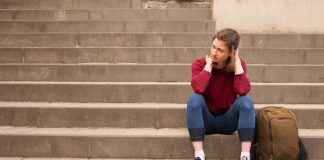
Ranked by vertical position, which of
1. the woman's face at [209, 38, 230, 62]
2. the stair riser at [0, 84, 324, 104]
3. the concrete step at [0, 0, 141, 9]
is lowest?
the stair riser at [0, 84, 324, 104]

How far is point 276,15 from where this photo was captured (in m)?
5.70

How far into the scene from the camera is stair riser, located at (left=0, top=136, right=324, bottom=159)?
3508 mm

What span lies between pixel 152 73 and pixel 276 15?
2.33 metres

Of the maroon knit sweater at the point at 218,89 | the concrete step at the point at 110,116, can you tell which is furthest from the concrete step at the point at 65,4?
the maroon knit sweater at the point at 218,89

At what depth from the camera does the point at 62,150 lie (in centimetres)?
356

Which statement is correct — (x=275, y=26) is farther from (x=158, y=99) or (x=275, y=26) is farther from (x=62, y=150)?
(x=62, y=150)

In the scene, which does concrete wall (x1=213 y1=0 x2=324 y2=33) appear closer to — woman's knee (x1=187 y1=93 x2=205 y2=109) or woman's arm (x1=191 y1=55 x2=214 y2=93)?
woman's arm (x1=191 y1=55 x2=214 y2=93)

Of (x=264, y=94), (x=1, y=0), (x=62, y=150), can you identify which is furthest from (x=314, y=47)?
(x=1, y=0)

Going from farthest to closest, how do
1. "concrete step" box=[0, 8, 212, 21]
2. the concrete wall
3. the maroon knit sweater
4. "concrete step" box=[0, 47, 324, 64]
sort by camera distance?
"concrete step" box=[0, 8, 212, 21], the concrete wall, "concrete step" box=[0, 47, 324, 64], the maroon knit sweater

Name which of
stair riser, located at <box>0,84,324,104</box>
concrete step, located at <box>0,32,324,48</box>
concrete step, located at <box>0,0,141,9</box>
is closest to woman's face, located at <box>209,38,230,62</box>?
stair riser, located at <box>0,84,324,104</box>

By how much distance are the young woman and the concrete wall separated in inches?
103

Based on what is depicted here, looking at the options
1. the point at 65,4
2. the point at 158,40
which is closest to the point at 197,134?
the point at 158,40

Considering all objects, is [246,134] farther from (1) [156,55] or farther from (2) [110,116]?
(1) [156,55]

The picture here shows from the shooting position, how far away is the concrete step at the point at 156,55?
4867 mm
